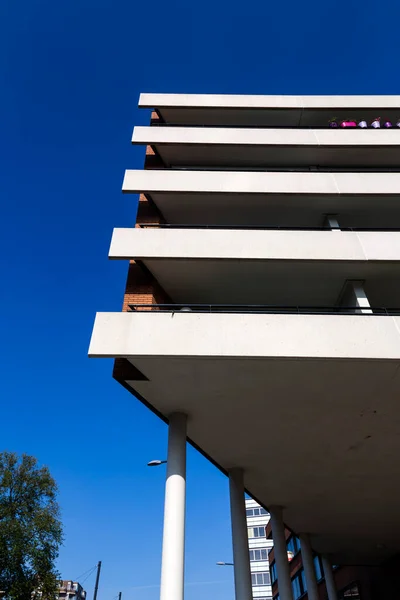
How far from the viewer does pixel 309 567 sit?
17.5 metres

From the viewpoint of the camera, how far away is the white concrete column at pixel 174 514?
7.59m

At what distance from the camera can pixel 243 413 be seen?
970cm

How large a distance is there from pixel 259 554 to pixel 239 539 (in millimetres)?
65032

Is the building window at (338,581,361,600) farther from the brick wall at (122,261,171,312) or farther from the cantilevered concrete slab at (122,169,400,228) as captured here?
the brick wall at (122,261,171,312)

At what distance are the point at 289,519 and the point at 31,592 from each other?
13.3 metres

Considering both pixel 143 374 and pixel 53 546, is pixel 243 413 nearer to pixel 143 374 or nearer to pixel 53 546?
pixel 143 374

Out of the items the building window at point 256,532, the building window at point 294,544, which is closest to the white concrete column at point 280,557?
the building window at point 294,544

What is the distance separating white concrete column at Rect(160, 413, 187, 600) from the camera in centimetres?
759

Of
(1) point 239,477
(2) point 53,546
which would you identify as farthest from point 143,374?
(2) point 53,546

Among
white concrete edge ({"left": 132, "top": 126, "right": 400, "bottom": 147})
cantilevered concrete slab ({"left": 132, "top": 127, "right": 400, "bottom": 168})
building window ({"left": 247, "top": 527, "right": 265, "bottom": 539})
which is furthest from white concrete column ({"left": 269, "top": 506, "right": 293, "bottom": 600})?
building window ({"left": 247, "top": 527, "right": 265, "bottom": 539})

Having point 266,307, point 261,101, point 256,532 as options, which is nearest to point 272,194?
point 266,307

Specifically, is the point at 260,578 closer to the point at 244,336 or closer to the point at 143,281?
the point at 143,281

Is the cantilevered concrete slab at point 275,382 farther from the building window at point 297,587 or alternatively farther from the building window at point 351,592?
the building window at point 297,587

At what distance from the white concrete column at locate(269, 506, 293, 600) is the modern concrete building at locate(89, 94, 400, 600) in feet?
0.27
